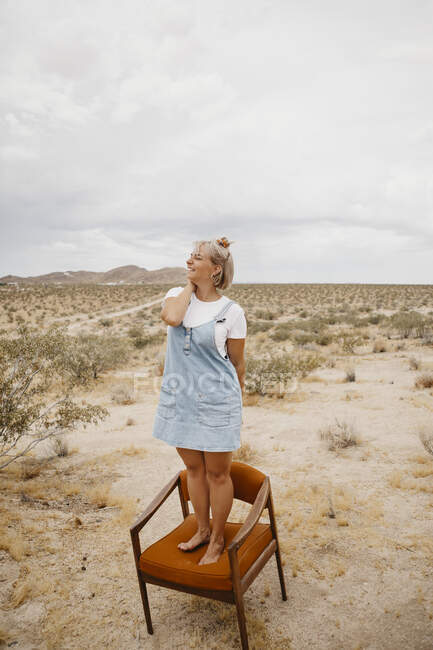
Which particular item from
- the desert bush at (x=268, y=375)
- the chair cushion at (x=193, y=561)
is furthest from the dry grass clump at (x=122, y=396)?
the chair cushion at (x=193, y=561)

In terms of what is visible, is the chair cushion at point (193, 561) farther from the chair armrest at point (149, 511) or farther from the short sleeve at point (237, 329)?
the short sleeve at point (237, 329)

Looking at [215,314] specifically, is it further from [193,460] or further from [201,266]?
[193,460]

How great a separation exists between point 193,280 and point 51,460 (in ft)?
14.0

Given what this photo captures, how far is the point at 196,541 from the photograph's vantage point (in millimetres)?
2598

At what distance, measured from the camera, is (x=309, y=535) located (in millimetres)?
3611

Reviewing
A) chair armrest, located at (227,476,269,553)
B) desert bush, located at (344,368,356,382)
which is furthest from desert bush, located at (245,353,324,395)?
chair armrest, located at (227,476,269,553)

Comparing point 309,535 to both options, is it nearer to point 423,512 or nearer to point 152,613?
point 423,512

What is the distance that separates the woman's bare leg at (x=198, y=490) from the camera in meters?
2.49

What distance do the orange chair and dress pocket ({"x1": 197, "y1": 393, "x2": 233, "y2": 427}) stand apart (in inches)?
21.4

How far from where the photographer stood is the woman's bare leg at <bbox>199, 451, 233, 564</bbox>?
238 cm

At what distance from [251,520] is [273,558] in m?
1.45

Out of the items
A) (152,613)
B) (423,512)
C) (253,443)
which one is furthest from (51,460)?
(423,512)

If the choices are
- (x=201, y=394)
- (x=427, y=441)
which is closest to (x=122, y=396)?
(x=427, y=441)

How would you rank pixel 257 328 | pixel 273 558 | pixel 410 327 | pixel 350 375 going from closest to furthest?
pixel 273 558, pixel 350 375, pixel 410 327, pixel 257 328
